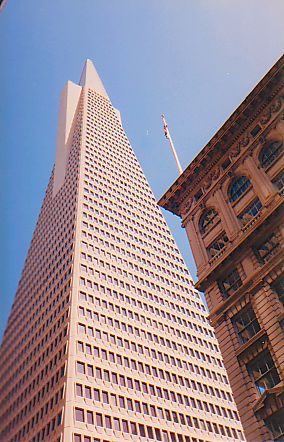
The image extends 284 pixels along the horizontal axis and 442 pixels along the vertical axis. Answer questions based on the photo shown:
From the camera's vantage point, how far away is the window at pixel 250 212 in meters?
32.4

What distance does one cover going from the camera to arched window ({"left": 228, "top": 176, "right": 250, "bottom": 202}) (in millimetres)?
35156

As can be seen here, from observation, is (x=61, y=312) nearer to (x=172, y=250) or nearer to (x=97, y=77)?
(x=172, y=250)

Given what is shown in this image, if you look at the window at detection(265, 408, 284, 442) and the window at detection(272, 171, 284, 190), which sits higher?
the window at detection(272, 171, 284, 190)

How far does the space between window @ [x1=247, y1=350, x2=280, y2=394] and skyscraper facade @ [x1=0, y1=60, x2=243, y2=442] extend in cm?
3015

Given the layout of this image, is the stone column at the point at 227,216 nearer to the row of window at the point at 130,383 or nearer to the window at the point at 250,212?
the window at the point at 250,212

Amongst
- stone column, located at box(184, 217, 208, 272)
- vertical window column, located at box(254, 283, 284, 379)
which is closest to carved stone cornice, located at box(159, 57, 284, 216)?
stone column, located at box(184, 217, 208, 272)

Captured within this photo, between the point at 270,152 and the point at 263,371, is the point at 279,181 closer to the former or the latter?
the point at 270,152

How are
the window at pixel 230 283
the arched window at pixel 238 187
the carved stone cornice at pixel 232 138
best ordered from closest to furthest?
the window at pixel 230 283
the arched window at pixel 238 187
the carved stone cornice at pixel 232 138

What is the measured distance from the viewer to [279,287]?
27250 millimetres

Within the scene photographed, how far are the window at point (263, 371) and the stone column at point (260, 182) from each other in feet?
33.3

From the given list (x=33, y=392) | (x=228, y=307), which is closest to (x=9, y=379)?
(x=33, y=392)

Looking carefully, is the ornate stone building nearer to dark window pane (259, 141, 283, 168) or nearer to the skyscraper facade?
dark window pane (259, 141, 283, 168)

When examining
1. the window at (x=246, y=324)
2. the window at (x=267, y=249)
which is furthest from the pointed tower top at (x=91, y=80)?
the window at (x=246, y=324)

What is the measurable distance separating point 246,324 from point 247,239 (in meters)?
5.61
